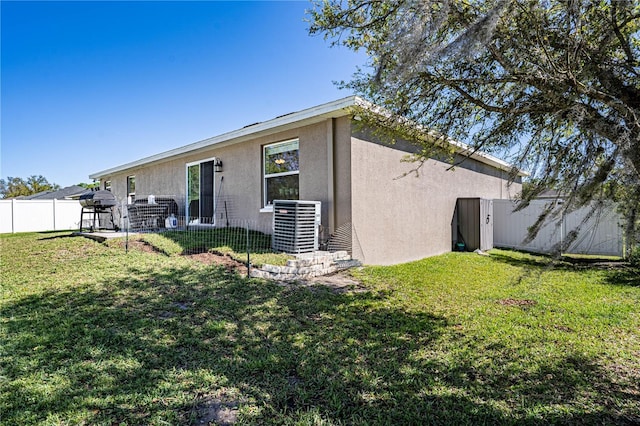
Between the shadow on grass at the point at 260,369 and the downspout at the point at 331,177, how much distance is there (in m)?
2.90

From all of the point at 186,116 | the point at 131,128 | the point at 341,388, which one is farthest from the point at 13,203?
the point at 341,388

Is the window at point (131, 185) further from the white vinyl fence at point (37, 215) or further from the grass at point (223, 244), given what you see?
the grass at point (223, 244)

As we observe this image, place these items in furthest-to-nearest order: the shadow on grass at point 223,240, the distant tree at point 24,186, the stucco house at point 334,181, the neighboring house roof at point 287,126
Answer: the distant tree at point 24,186 < the shadow on grass at point 223,240 < the stucco house at point 334,181 < the neighboring house roof at point 287,126

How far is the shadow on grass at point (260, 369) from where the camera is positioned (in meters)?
2.23

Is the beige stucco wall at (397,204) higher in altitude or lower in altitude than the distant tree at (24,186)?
lower

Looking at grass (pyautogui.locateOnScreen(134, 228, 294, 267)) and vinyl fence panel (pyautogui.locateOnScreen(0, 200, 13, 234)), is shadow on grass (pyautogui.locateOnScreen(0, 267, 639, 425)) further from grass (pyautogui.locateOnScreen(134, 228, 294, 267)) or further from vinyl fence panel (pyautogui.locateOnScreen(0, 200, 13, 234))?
vinyl fence panel (pyautogui.locateOnScreen(0, 200, 13, 234))

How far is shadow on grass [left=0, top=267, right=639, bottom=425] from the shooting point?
2.23 meters

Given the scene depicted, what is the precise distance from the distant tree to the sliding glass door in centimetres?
4196

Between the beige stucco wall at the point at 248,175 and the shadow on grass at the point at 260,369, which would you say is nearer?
the shadow on grass at the point at 260,369

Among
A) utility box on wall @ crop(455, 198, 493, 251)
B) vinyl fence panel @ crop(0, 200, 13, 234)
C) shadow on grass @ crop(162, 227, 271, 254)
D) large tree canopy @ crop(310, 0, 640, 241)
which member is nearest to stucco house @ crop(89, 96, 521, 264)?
utility box on wall @ crop(455, 198, 493, 251)

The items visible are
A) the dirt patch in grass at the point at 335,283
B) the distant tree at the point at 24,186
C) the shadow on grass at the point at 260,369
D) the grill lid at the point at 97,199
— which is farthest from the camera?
the distant tree at the point at 24,186

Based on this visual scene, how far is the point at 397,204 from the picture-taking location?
8.16m

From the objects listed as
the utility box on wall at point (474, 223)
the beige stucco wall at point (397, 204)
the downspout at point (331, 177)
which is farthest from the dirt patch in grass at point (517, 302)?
the utility box on wall at point (474, 223)

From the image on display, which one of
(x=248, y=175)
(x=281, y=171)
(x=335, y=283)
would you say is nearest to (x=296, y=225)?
(x=335, y=283)
